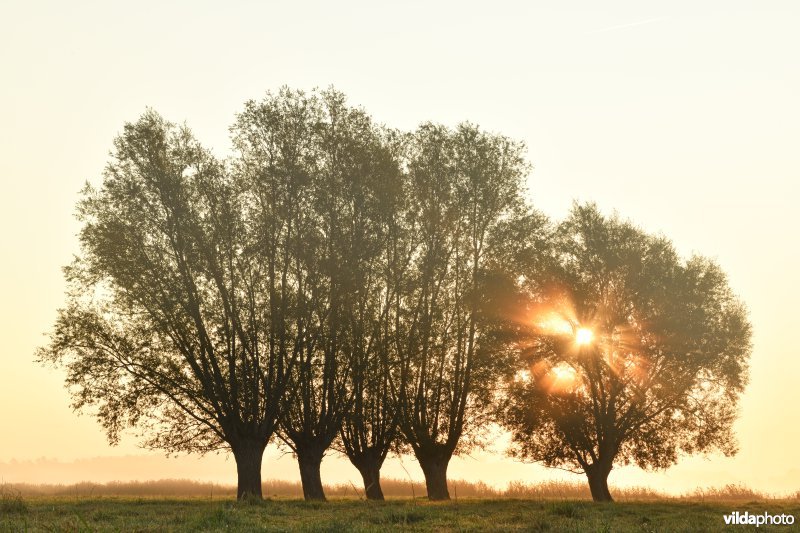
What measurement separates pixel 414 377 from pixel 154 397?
1553cm

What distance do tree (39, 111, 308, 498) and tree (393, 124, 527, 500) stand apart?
778cm

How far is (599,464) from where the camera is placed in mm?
47312

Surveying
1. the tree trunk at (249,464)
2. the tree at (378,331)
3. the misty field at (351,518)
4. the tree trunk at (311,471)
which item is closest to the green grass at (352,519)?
the misty field at (351,518)

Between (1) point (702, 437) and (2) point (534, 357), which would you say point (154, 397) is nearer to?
(2) point (534, 357)

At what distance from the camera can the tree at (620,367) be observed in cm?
4675

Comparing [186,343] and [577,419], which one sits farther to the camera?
[577,419]

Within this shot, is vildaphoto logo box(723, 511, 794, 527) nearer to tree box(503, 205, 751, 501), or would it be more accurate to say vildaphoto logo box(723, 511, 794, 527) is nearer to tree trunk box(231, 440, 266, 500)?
tree box(503, 205, 751, 501)

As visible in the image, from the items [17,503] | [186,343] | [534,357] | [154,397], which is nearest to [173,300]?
[186,343]

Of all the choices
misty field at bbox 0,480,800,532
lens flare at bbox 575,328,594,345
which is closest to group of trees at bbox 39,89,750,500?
lens flare at bbox 575,328,594,345

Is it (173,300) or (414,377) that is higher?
(173,300)

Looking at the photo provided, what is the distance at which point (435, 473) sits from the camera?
46.5m

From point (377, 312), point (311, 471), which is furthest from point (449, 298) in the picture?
point (311, 471)

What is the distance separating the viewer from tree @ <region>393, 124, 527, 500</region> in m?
46.4

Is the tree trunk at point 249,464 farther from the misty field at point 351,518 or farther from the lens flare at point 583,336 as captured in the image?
the lens flare at point 583,336
